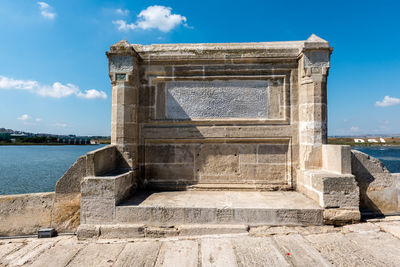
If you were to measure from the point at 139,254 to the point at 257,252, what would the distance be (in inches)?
52.2

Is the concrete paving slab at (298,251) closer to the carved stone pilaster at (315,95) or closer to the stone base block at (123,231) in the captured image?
the carved stone pilaster at (315,95)

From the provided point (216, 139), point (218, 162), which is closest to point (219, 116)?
point (216, 139)

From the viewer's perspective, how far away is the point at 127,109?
4.04 metres

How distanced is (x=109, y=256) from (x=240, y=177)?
8.28 feet

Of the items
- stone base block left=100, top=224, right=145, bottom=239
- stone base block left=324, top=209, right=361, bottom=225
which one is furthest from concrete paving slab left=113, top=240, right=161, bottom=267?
stone base block left=324, top=209, right=361, bottom=225

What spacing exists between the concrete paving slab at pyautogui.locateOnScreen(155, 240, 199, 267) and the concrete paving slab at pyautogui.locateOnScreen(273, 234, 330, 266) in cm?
99

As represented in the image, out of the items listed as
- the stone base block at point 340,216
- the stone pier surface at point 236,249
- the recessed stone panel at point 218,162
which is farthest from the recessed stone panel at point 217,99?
the stone pier surface at point 236,249

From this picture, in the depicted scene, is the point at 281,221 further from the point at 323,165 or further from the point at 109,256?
the point at 109,256

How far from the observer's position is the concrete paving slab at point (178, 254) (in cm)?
235

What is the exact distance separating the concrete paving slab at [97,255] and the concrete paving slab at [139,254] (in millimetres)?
83

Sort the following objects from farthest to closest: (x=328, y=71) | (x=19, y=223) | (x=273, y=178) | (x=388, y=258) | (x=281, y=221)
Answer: (x=273, y=178), (x=328, y=71), (x=19, y=223), (x=281, y=221), (x=388, y=258)

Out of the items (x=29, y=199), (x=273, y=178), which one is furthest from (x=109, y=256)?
(x=273, y=178)

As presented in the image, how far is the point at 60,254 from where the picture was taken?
8.73 ft

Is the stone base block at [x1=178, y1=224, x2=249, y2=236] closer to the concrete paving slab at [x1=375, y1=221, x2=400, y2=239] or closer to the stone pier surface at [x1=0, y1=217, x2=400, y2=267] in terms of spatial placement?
the stone pier surface at [x1=0, y1=217, x2=400, y2=267]
